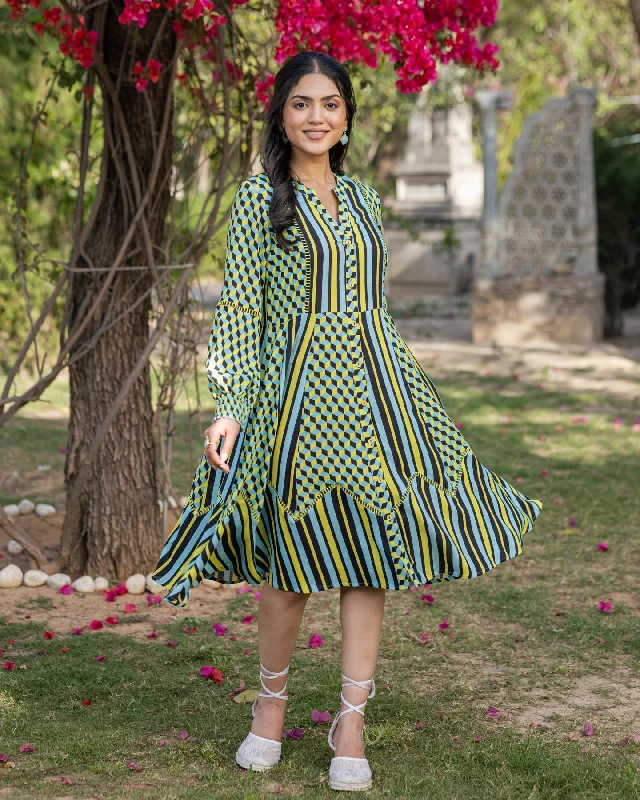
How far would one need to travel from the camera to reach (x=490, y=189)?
11.7m

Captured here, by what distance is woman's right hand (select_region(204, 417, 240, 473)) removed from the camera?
2.56 metres

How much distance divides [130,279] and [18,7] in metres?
1.07

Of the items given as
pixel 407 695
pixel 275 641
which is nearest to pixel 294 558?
pixel 275 641

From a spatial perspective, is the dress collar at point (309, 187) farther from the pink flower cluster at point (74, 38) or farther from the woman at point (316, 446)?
the pink flower cluster at point (74, 38)

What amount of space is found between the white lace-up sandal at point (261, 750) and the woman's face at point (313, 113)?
129 cm

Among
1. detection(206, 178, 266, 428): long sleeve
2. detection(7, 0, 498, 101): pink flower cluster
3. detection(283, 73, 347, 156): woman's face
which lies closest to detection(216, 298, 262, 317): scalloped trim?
detection(206, 178, 266, 428): long sleeve

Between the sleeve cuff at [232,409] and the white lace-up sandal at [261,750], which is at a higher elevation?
the sleeve cuff at [232,409]

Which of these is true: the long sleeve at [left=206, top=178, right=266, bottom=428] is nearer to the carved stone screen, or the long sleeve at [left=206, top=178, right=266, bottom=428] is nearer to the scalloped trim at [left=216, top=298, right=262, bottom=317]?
the scalloped trim at [left=216, top=298, right=262, bottom=317]

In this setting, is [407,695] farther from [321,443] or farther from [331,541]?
[321,443]

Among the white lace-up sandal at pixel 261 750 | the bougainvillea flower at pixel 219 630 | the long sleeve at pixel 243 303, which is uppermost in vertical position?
the long sleeve at pixel 243 303

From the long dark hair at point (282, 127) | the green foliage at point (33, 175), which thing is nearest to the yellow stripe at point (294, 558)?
the long dark hair at point (282, 127)

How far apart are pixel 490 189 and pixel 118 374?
8.07 meters

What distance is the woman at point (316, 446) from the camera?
2623 millimetres

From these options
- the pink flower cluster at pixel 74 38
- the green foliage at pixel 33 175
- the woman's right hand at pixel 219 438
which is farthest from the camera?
the green foliage at pixel 33 175
